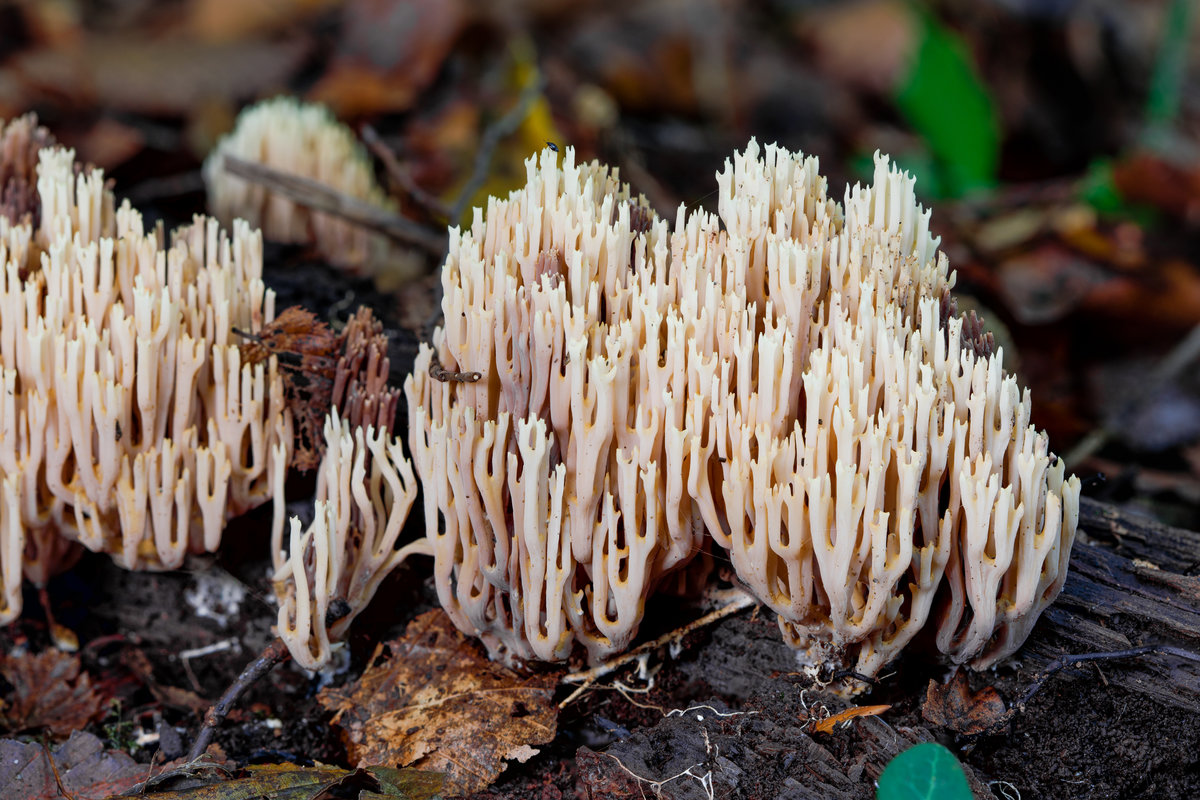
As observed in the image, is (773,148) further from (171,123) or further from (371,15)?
(371,15)

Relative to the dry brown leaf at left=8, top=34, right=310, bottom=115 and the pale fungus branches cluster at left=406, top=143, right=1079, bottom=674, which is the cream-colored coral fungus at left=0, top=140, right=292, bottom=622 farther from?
the dry brown leaf at left=8, top=34, right=310, bottom=115

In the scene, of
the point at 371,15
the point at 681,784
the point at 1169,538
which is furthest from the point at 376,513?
the point at 371,15

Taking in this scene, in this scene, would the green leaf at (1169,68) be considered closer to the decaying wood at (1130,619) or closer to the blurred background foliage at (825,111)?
the blurred background foliage at (825,111)

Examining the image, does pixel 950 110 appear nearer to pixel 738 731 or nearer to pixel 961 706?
pixel 961 706

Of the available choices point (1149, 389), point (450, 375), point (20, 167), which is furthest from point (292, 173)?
point (1149, 389)

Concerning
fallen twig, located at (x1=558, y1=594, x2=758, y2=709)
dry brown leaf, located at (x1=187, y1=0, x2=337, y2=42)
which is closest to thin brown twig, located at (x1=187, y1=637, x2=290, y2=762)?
fallen twig, located at (x1=558, y1=594, x2=758, y2=709)

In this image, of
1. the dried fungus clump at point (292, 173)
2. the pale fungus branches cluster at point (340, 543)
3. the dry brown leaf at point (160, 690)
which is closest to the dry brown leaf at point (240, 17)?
the dried fungus clump at point (292, 173)
